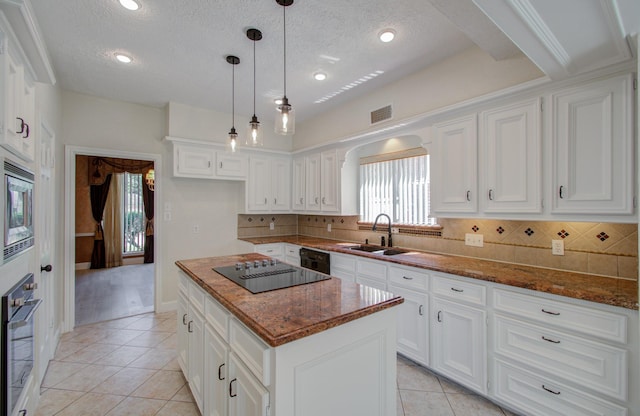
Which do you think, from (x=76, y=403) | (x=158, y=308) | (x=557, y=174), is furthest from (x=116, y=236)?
(x=557, y=174)

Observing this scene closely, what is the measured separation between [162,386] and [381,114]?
3327 mm

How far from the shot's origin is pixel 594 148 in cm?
183

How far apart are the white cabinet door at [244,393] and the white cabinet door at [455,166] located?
209 centimetres

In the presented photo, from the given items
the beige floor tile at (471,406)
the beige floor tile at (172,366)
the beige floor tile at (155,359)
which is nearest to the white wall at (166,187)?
the beige floor tile at (155,359)

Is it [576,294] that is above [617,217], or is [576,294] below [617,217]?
below

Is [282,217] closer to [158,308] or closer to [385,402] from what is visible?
[158,308]

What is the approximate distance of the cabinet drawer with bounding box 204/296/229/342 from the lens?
1516mm

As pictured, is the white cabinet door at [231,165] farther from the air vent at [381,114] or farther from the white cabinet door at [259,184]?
the air vent at [381,114]

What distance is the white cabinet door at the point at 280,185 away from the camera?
4605 millimetres

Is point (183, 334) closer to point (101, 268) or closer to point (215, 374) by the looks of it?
point (215, 374)

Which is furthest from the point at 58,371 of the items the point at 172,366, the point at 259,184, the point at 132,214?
the point at 132,214

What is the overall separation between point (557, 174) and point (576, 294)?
0.79 meters

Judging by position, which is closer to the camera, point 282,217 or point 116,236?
point 282,217

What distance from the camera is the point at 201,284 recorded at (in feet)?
6.03
